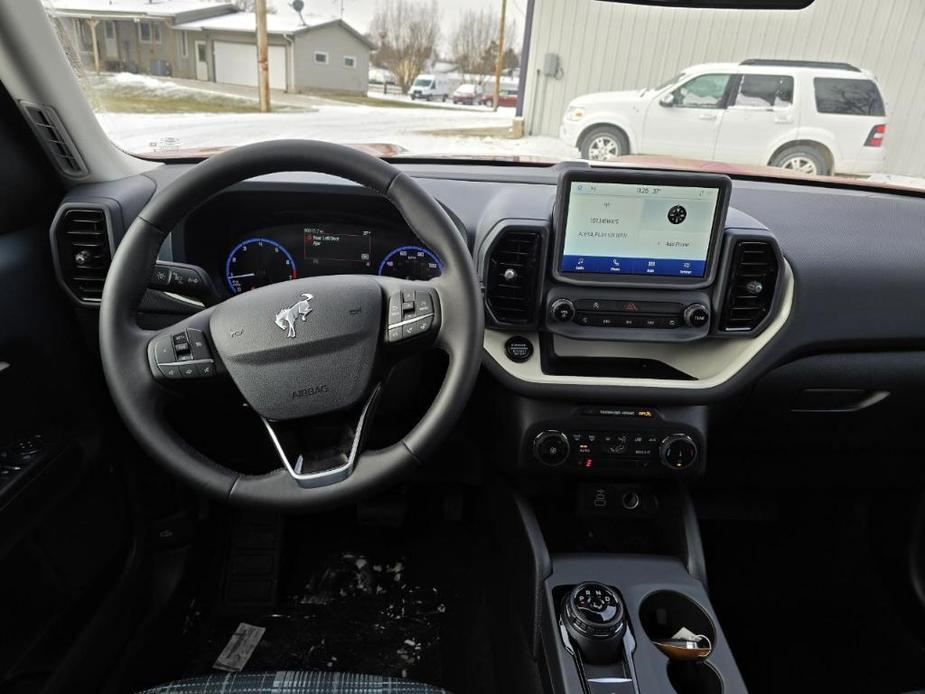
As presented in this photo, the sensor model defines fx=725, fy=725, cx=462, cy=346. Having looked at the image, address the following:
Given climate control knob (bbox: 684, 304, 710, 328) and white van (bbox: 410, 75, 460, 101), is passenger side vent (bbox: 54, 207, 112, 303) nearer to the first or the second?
white van (bbox: 410, 75, 460, 101)

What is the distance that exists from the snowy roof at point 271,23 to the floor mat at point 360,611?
145 centimetres

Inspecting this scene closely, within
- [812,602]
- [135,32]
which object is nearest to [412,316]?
[135,32]

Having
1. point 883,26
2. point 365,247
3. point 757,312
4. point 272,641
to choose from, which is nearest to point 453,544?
point 272,641

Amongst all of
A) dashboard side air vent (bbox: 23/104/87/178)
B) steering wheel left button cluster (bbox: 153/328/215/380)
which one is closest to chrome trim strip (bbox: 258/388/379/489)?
steering wheel left button cluster (bbox: 153/328/215/380)

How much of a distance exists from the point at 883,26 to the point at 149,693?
2.13 metres

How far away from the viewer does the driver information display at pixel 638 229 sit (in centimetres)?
150

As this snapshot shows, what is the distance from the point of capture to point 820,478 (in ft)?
6.67

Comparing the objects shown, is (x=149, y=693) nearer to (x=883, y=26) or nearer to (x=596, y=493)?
(x=596, y=493)

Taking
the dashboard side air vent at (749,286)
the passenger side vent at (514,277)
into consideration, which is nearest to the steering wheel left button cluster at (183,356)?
the passenger side vent at (514,277)

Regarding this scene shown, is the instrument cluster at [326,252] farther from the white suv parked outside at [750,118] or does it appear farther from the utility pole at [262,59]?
the white suv parked outside at [750,118]

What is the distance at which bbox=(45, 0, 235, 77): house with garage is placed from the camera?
171cm

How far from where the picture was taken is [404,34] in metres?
1.72

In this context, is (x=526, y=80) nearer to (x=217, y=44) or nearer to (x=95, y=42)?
(x=217, y=44)

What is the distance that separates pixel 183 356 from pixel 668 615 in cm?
110
